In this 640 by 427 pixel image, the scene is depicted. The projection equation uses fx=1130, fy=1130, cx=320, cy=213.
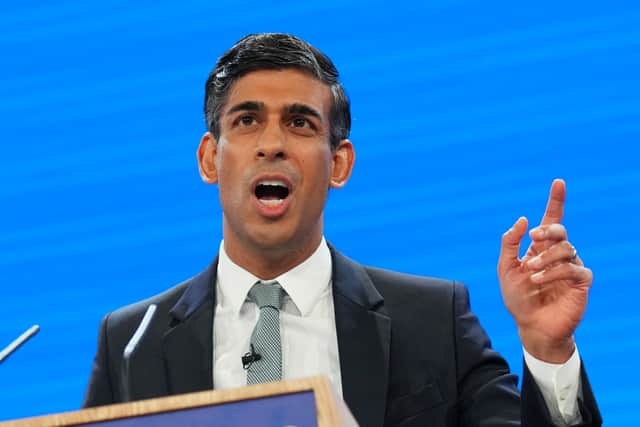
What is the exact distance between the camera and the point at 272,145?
1.92 metres

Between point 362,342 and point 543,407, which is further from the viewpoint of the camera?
point 362,342

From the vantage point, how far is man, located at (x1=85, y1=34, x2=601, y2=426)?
1.86 metres

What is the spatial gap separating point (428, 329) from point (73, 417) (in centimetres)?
89

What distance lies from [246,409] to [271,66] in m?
1.01

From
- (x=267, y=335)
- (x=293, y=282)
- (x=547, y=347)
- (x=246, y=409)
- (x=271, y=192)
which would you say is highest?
(x=271, y=192)

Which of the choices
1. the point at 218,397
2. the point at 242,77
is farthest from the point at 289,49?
the point at 218,397

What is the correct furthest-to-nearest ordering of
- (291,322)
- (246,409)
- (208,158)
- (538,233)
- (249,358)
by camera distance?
(208,158) < (291,322) < (249,358) < (538,233) < (246,409)

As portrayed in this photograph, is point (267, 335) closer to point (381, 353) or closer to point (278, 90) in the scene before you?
point (381, 353)

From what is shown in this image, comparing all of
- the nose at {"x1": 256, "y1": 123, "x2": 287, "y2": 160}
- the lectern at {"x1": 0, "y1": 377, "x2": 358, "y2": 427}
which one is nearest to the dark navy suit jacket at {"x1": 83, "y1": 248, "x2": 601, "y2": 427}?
the nose at {"x1": 256, "y1": 123, "x2": 287, "y2": 160}

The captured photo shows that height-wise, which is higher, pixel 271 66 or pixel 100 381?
pixel 271 66

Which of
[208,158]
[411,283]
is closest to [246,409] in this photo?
[411,283]

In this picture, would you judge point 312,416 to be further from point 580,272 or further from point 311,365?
point 311,365

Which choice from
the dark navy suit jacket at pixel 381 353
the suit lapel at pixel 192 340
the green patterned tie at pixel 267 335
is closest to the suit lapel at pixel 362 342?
the dark navy suit jacket at pixel 381 353

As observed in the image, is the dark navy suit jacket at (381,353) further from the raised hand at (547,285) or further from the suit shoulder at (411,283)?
the raised hand at (547,285)
